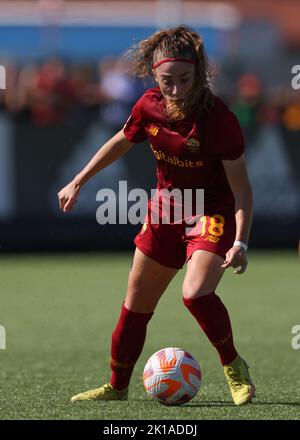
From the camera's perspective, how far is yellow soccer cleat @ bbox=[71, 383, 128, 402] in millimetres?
5867

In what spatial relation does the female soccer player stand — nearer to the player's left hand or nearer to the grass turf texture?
the player's left hand

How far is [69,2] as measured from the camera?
86.1 ft

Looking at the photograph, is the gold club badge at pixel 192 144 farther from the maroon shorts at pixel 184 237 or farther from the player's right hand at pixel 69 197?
the player's right hand at pixel 69 197

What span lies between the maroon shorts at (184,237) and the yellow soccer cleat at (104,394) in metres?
0.73

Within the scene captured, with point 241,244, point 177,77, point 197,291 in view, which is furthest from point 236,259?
point 177,77

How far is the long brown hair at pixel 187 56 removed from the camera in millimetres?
5551

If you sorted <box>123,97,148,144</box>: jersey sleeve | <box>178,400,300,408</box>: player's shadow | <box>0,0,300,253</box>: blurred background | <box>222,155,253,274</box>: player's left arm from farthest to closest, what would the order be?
1. <box>0,0,300,253</box>: blurred background
2. <box>123,97,148,144</box>: jersey sleeve
3. <box>178,400,300,408</box>: player's shadow
4. <box>222,155,253,274</box>: player's left arm

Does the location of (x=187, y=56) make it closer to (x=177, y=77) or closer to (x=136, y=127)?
(x=177, y=77)

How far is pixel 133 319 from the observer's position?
5945mm

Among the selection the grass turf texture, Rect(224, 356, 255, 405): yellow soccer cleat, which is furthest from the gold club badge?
the grass turf texture

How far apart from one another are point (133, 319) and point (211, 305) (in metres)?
0.51

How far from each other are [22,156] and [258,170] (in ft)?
9.83

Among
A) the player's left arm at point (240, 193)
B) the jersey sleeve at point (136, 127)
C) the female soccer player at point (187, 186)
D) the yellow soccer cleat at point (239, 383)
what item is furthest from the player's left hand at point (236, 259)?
the jersey sleeve at point (136, 127)

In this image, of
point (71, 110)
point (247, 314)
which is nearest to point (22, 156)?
point (71, 110)
